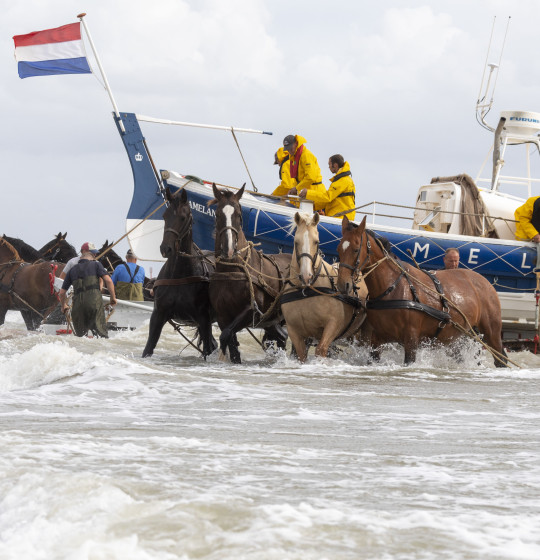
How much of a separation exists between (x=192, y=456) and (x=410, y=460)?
43.3 inches

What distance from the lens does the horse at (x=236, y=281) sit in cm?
1084

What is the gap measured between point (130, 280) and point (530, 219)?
307 inches

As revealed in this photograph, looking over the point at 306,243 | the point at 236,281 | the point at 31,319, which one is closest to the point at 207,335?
the point at 236,281

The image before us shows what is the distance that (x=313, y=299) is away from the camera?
408 inches

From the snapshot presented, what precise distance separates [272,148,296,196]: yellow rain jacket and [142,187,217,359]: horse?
4.12 meters

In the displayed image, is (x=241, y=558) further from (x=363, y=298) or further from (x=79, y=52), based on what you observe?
(x=79, y=52)

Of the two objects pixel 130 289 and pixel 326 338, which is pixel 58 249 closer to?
pixel 130 289

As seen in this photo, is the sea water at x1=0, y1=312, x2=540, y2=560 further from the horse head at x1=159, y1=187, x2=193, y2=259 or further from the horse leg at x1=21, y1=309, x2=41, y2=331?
the horse leg at x1=21, y1=309, x2=41, y2=331

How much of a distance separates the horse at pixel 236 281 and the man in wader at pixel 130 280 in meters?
8.03

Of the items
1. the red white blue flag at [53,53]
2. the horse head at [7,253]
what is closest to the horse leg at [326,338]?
the horse head at [7,253]

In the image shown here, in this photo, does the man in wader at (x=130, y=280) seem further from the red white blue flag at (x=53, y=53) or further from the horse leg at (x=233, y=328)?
the horse leg at (x=233, y=328)

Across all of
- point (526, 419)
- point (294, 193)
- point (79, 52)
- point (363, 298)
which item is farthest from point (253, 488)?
point (79, 52)

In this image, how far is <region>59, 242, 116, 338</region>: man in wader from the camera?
49.1 ft

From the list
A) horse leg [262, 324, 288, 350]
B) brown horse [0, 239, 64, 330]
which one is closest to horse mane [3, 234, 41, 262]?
brown horse [0, 239, 64, 330]
